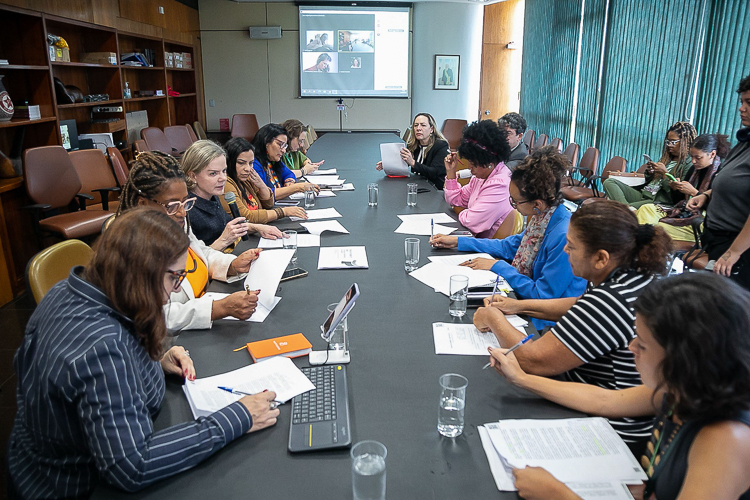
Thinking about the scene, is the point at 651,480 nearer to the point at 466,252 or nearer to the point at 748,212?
the point at 466,252

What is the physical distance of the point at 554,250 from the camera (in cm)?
208

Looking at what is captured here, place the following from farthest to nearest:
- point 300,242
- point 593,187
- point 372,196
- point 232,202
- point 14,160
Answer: point 593,187 < point 14,160 < point 372,196 < point 232,202 < point 300,242

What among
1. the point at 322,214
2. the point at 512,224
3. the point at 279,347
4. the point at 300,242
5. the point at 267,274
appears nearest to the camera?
the point at 279,347

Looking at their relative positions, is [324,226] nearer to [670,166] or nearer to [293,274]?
[293,274]

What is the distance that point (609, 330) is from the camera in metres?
1.35

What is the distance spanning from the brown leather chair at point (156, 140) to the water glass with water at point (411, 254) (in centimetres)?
509

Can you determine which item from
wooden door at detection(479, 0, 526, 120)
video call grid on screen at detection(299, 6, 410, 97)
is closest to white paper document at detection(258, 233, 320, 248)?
video call grid on screen at detection(299, 6, 410, 97)

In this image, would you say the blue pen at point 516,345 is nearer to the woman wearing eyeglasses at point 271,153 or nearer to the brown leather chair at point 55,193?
the woman wearing eyeglasses at point 271,153

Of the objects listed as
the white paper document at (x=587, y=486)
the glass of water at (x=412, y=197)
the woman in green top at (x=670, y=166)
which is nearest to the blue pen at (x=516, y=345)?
the white paper document at (x=587, y=486)

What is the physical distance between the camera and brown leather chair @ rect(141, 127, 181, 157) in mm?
6445

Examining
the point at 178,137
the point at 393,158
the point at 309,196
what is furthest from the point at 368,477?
the point at 178,137

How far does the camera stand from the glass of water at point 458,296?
186 centimetres

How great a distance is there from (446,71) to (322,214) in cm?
696

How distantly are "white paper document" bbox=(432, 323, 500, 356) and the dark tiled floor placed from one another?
1.38 metres
